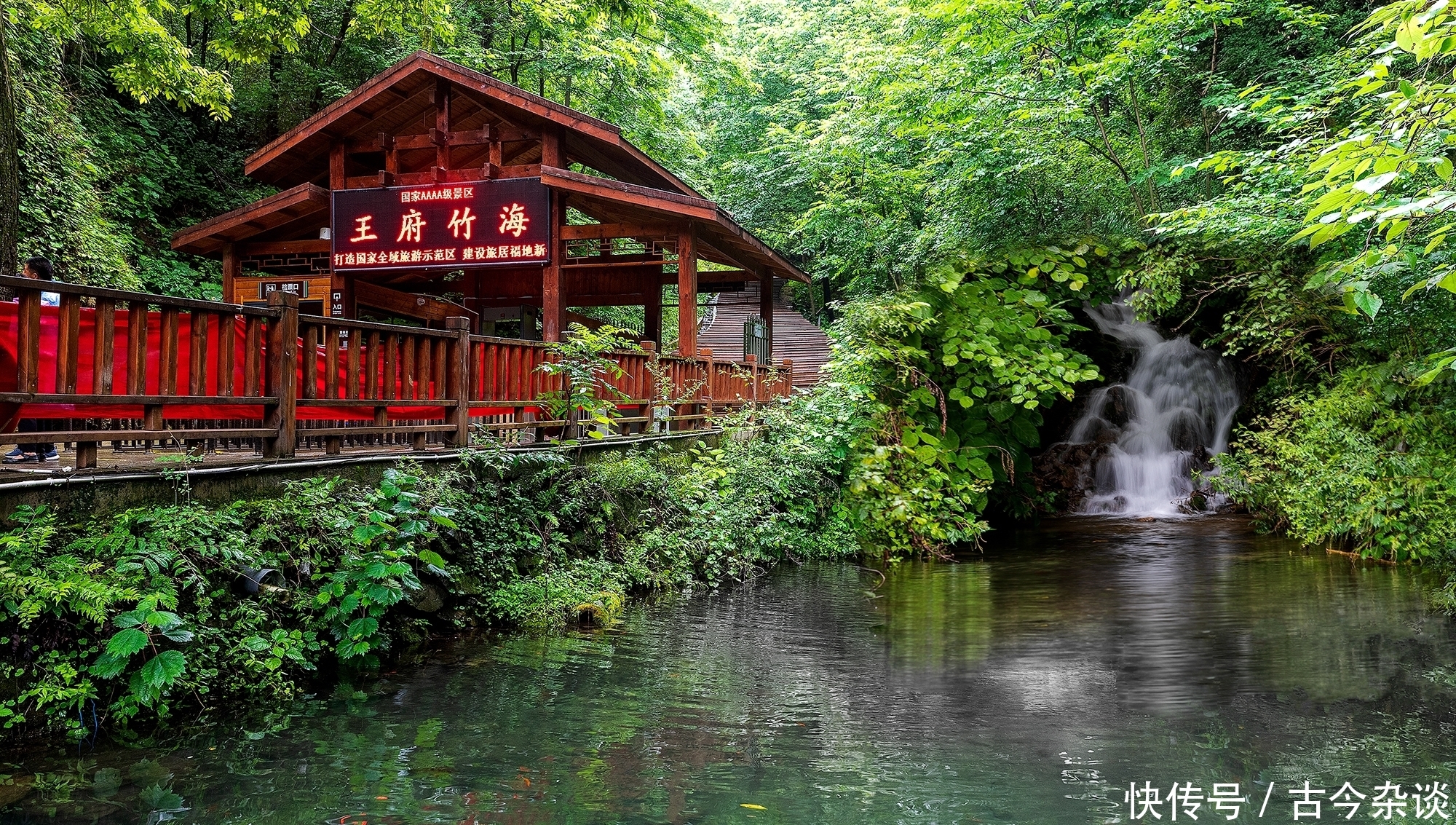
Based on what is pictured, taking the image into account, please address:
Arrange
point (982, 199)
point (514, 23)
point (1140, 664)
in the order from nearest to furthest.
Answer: point (1140, 664)
point (982, 199)
point (514, 23)

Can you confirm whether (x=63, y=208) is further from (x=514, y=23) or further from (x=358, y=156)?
(x=514, y=23)

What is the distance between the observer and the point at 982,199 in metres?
17.6

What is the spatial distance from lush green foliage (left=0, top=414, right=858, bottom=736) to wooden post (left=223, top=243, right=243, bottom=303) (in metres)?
7.56

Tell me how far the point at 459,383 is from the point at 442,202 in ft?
16.7

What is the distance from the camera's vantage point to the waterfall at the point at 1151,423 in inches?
610

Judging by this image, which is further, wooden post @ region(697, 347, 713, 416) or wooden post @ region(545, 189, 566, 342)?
wooden post @ region(697, 347, 713, 416)

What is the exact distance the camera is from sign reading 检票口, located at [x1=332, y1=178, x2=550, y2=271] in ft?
39.6

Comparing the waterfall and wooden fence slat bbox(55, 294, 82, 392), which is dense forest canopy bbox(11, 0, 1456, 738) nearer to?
the waterfall

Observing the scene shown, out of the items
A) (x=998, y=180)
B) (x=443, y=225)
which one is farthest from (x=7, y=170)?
(x=998, y=180)

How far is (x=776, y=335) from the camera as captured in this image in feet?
102

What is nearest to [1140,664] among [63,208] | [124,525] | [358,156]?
[124,525]

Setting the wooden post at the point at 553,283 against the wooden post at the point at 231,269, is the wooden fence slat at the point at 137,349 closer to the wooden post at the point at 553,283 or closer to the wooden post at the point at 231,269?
the wooden post at the point at 553,283

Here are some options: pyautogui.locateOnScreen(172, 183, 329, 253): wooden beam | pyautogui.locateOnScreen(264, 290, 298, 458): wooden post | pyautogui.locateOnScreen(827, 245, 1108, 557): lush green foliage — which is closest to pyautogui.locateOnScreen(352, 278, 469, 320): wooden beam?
pyautogui.locateOnScreen(172, 183, 329, 253): wooden beam

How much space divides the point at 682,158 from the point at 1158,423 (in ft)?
50.3
